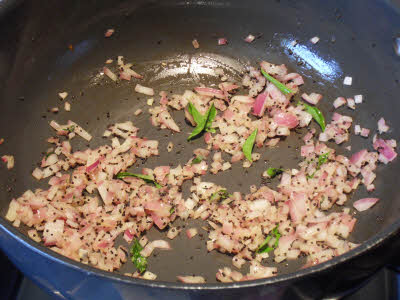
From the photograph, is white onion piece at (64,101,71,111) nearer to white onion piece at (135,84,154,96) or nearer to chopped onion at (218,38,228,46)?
white onion piece at (135,84,154,96)

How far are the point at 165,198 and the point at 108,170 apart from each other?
268 mm

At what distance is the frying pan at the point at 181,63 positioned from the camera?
1774 millimetres

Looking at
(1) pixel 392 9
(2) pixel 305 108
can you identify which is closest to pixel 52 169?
(2) pixel 305 108

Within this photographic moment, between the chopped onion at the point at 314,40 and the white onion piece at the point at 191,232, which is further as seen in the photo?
the chopped onion at the point at 314,40

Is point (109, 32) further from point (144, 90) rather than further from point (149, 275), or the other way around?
point (149, 275)

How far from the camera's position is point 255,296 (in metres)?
1.14

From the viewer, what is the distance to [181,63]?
2195 mm

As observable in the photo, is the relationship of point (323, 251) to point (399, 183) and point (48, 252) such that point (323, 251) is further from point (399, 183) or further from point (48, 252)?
point (48, 252)

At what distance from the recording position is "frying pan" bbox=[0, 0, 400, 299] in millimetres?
1774

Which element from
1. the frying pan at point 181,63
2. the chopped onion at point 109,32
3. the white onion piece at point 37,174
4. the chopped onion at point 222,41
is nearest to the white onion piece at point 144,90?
the frying pan at point 181,63

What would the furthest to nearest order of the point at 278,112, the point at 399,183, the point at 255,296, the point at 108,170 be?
the point at 278,112, the point at 108,170, the point at 399,183, the point at 255,296

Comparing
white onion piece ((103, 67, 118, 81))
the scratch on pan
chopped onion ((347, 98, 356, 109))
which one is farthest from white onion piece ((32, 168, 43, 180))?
chopped onion ((347, 98, 356, 109))

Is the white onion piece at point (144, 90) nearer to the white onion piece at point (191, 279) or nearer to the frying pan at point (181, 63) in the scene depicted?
the frying pan at point (181, 63)

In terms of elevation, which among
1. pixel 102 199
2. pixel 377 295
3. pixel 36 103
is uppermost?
pixel 36 103
